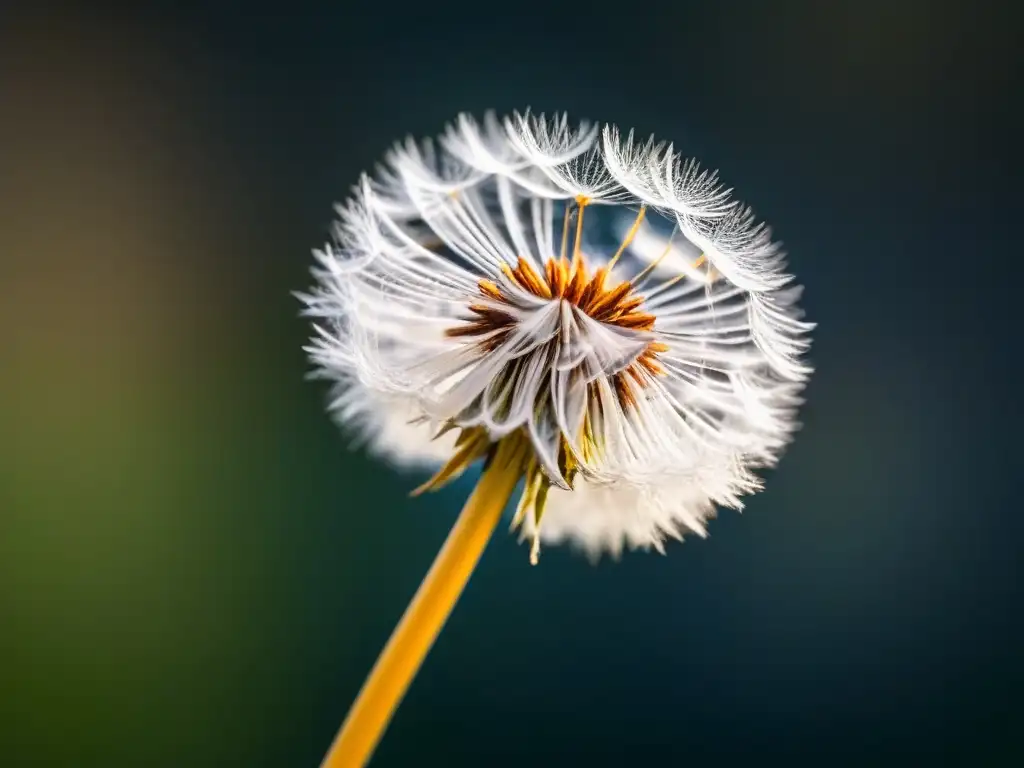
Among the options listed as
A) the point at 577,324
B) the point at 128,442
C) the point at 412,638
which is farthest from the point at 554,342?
the point at 128,442

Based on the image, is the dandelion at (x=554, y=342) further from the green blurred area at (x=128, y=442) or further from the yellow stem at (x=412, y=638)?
the green blurred area at (x=128, y=442)

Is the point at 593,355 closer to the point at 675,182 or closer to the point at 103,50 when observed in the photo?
the point at 675,182

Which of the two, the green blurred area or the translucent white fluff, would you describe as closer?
Result: the translucent white fluff

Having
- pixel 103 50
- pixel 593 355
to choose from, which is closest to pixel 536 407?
pixel 593 355

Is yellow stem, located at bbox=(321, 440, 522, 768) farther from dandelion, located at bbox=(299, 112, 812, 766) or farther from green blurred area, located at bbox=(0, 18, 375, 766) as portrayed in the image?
green blurred area, located at bbox=(0, 18, 375, 766)

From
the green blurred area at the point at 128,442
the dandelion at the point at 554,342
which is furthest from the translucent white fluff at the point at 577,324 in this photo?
the green blurred area at the point at 128,442

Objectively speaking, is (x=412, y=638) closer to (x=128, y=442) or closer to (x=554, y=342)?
(x=554, y=342)

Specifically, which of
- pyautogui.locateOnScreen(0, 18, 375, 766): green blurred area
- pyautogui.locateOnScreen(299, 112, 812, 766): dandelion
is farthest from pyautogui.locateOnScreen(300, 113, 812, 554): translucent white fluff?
pyautogui.locateOnScreen(0, 18, 375, 766): green blurred area
